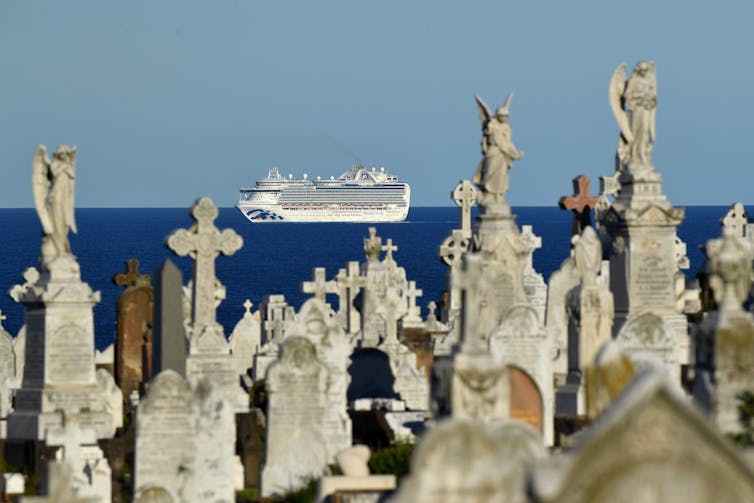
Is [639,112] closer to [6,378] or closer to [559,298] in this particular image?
[559,298]

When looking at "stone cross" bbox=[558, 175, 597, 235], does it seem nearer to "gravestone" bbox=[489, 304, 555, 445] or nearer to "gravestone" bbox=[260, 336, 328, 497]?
"gravestone" bbox=[489, 304, 555, 445]

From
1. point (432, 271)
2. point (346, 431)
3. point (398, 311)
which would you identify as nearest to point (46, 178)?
point (346, 431)

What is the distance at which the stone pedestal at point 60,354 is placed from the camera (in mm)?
21875

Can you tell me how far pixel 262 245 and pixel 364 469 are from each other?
123 m

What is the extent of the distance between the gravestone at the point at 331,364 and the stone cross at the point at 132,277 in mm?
7697

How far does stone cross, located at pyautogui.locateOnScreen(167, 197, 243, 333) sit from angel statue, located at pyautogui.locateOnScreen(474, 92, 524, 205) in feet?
11.6

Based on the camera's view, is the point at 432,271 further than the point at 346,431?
Yes

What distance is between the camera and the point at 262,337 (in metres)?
33.7

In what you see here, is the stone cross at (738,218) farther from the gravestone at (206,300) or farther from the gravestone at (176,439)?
the gravestone at (176,439)

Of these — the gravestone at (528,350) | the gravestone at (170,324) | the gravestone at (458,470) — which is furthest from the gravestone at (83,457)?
the gravestone at (458,470)

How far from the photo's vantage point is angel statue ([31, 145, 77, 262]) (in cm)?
2223

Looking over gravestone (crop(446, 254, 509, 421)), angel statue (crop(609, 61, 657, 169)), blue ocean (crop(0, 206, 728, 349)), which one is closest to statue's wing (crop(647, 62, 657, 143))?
angel statue (crop(609, 61, 657, 169))

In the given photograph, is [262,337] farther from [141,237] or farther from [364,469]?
[141,237]

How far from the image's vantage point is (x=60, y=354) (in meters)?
22.0
